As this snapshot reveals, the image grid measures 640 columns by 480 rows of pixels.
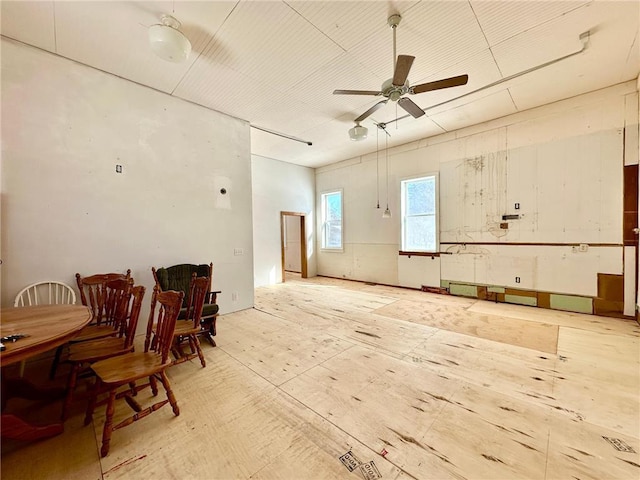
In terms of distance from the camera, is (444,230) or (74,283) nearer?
(74,283)

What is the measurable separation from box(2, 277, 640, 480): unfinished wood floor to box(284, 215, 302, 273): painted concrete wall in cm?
545

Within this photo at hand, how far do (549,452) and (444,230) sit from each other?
447 centimetres

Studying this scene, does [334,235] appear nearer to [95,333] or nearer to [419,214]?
[419,214]

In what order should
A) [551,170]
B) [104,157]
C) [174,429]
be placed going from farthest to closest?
[551,170]
[104,157]
[174,429]

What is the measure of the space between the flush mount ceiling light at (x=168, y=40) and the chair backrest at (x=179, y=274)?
7.89 feet

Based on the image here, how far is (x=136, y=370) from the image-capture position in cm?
171

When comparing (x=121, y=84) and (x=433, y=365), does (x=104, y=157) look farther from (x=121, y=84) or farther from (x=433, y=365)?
(x=433, y=365)

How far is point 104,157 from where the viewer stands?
317 centimetres

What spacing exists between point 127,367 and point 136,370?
9 centimetres

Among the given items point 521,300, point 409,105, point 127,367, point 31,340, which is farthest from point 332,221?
point 31,340

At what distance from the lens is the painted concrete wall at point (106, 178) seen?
2.67 meters

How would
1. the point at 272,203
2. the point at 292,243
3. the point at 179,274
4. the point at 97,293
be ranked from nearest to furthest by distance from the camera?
1. the point at 97,293
2. the point at 179,274
3. the point at 272,203
4. the point at 292,243

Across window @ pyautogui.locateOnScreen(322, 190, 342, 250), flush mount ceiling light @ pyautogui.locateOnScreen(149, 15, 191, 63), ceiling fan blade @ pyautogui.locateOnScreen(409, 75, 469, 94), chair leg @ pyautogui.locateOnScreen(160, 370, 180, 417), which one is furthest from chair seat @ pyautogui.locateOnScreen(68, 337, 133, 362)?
window @ pyautogui.locateOnScreen(322, 190, 342, 250)

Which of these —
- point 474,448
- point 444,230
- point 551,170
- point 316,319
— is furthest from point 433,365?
point 551,170
